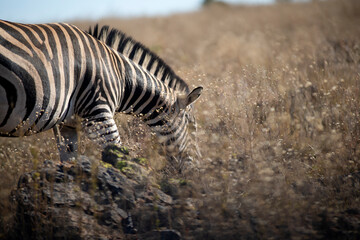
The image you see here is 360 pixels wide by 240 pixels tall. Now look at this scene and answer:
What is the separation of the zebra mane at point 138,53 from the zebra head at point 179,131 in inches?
17.5

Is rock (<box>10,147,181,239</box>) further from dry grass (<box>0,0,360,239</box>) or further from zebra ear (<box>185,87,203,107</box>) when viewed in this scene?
zebra ear (<box>185,87,203,107</box>)

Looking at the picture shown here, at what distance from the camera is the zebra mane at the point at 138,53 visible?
16.1 feet

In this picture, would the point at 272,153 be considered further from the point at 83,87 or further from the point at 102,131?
the point at 83,87

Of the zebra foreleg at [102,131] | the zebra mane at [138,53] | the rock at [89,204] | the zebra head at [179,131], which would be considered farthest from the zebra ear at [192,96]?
the rock at [89,204]

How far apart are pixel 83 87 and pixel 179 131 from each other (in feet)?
4.50

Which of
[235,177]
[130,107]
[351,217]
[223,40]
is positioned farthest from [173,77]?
[223,40]

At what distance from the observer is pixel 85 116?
4281 millimetres

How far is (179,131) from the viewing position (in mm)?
4805

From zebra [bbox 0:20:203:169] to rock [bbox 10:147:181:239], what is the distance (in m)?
0.65

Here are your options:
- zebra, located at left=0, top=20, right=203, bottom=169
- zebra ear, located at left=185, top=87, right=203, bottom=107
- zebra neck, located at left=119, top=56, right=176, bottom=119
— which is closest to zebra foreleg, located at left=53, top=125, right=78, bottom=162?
zebra, located at left=0, top=20, right=203, bottom=169

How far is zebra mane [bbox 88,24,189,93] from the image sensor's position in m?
4.90

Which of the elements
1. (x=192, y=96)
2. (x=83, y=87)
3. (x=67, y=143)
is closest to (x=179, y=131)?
(x=192, y=96)

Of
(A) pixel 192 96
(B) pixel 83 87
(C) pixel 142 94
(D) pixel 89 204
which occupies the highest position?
(A) pixel 192 96

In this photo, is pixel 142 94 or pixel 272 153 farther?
pixel 142 94
